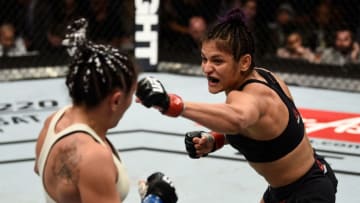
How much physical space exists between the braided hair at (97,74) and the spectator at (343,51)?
4.16 m

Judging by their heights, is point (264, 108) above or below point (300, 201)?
above

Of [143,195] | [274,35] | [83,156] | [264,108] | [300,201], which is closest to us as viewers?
[83,156]

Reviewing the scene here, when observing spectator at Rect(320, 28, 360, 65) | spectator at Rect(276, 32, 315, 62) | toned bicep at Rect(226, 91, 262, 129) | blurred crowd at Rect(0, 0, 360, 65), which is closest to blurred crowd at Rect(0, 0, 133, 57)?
blurred crowd at Rect(0, 0, 360, 65)

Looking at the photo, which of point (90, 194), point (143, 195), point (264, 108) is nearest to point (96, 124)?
point (90, 194)

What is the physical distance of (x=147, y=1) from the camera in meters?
5.34

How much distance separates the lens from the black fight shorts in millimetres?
2158

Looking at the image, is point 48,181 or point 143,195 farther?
point 143,195

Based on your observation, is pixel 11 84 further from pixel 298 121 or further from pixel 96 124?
pixel 96 124

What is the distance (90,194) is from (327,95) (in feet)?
12.9

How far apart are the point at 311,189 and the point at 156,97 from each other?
0.71 meters

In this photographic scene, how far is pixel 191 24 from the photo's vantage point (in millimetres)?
5863

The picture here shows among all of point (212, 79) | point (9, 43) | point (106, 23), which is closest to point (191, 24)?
point (106, 23)

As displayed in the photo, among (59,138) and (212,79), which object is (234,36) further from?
(59,138)

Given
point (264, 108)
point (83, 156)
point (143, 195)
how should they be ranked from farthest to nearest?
point (264, 108), point (143, 195), point (83, 156)
